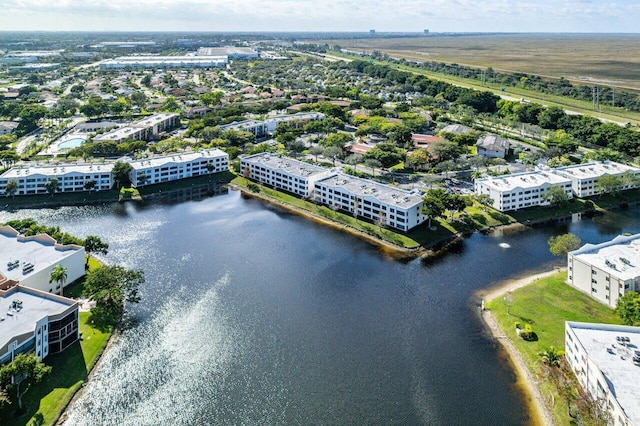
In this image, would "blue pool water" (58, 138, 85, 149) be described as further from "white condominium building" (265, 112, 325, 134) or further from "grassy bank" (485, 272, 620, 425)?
"grassy bank" (485, 272, 620, 425)

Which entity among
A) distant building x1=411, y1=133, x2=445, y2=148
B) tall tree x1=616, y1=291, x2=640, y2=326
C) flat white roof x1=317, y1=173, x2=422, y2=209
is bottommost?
tall tree x1=616, y1=291, x2=640, y2=326

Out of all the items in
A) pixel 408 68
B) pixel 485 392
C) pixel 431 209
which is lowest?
pixel 485 392

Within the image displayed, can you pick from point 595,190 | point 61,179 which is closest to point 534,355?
point 595,190

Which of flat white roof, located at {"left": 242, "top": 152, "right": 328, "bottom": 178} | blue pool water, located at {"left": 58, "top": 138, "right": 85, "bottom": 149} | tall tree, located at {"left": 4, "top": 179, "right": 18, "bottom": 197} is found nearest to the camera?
tall tree, located at {"left": 4, "top": 179, "right": 18, "bottom": 197}

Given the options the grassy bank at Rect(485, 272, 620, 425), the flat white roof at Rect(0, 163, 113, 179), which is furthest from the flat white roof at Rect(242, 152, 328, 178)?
the grassy bank at Rect(485, 272, 620, 425)

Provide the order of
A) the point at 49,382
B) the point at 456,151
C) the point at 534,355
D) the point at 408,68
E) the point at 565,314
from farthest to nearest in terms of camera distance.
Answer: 1. the point at 408,68
2. the point at 456,151
3. the point at 565,314
4. the point at 534,355
5. the point at 49,382

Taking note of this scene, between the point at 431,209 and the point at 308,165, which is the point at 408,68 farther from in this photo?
the point at 431,209

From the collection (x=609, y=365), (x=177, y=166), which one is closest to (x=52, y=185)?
(x=177, y=166)
